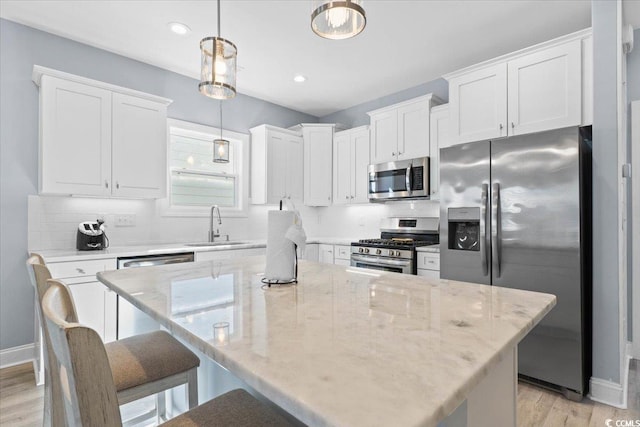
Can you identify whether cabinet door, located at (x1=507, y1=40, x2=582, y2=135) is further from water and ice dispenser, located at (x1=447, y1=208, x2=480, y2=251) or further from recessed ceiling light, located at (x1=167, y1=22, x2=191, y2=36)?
recessed ceiling light, located at (x1=167, y1=22, x2=191, y2=36)

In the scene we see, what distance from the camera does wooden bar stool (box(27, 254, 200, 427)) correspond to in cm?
117

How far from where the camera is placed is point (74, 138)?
9.47ft

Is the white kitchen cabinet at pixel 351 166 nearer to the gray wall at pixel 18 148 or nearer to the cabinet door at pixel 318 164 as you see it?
the cabinet door at pixel 318 164

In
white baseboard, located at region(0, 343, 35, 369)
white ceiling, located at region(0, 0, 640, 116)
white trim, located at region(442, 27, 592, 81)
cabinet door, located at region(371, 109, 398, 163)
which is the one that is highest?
white ceiling, located at region(0, 0, 640, 116)

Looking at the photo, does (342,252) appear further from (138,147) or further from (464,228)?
(138,147)

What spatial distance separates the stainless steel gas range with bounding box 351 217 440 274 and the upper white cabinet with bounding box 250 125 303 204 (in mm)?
1300

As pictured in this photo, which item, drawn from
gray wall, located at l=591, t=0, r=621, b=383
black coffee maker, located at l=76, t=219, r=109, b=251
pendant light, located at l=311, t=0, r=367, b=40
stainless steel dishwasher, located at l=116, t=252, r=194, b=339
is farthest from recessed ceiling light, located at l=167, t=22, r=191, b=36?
gray wall, located at l=591, t=0, r=621, b=383

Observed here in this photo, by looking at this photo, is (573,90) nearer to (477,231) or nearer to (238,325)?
(477,231)

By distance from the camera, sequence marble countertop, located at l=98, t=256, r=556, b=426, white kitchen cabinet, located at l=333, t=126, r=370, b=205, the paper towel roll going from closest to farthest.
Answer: marble countertop, located at l=98, t=256, r=556, b=426
the paper towel roll
white kitchen cabinet, located at l=333, t=126, r=370, b=205

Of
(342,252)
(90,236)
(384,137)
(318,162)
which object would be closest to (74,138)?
(90,236)

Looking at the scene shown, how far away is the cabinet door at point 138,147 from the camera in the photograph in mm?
3119

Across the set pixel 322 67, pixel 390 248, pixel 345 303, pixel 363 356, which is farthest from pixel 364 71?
pixel 363 356

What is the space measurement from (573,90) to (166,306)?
9.99ft

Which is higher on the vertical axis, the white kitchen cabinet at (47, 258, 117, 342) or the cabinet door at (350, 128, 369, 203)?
the cabinet door at (350, 128, 369, 203)
